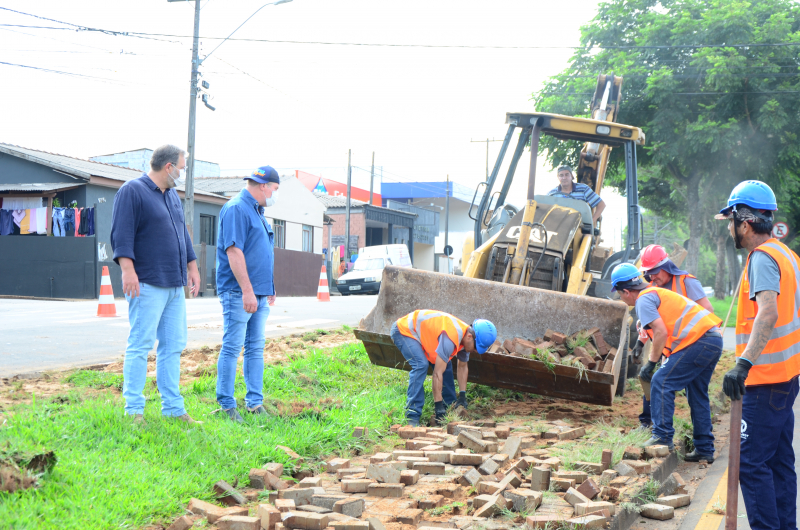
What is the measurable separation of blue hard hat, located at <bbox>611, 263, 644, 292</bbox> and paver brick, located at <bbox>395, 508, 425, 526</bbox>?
2.77m

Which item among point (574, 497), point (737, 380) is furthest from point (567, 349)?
point (737, 380)

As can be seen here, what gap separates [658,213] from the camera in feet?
108

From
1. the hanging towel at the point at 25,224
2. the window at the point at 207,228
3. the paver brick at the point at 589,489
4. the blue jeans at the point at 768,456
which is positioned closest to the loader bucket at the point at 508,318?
the paver brick at the point at 589,489

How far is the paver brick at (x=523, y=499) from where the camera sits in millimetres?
3865

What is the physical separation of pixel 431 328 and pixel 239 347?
62.5 inches

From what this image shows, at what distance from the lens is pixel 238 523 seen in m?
3.45

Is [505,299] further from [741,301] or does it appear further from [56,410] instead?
[56,410]

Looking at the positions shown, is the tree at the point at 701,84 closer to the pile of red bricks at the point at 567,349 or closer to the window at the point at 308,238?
the pile of red bricks at the point at 567,349

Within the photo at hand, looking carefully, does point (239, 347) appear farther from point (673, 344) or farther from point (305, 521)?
point (673, 344)

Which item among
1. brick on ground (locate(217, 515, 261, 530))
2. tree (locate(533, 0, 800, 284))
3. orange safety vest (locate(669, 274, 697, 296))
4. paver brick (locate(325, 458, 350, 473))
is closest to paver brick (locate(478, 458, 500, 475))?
paver brick (locate(325, 458, 350, 473))

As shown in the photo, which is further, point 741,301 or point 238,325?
point 238,325

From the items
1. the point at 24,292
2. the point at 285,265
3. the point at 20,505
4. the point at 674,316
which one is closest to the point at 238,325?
the point at 20,505

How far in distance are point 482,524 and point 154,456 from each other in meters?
1.91

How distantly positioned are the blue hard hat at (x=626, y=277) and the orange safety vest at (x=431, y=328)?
127 cm
